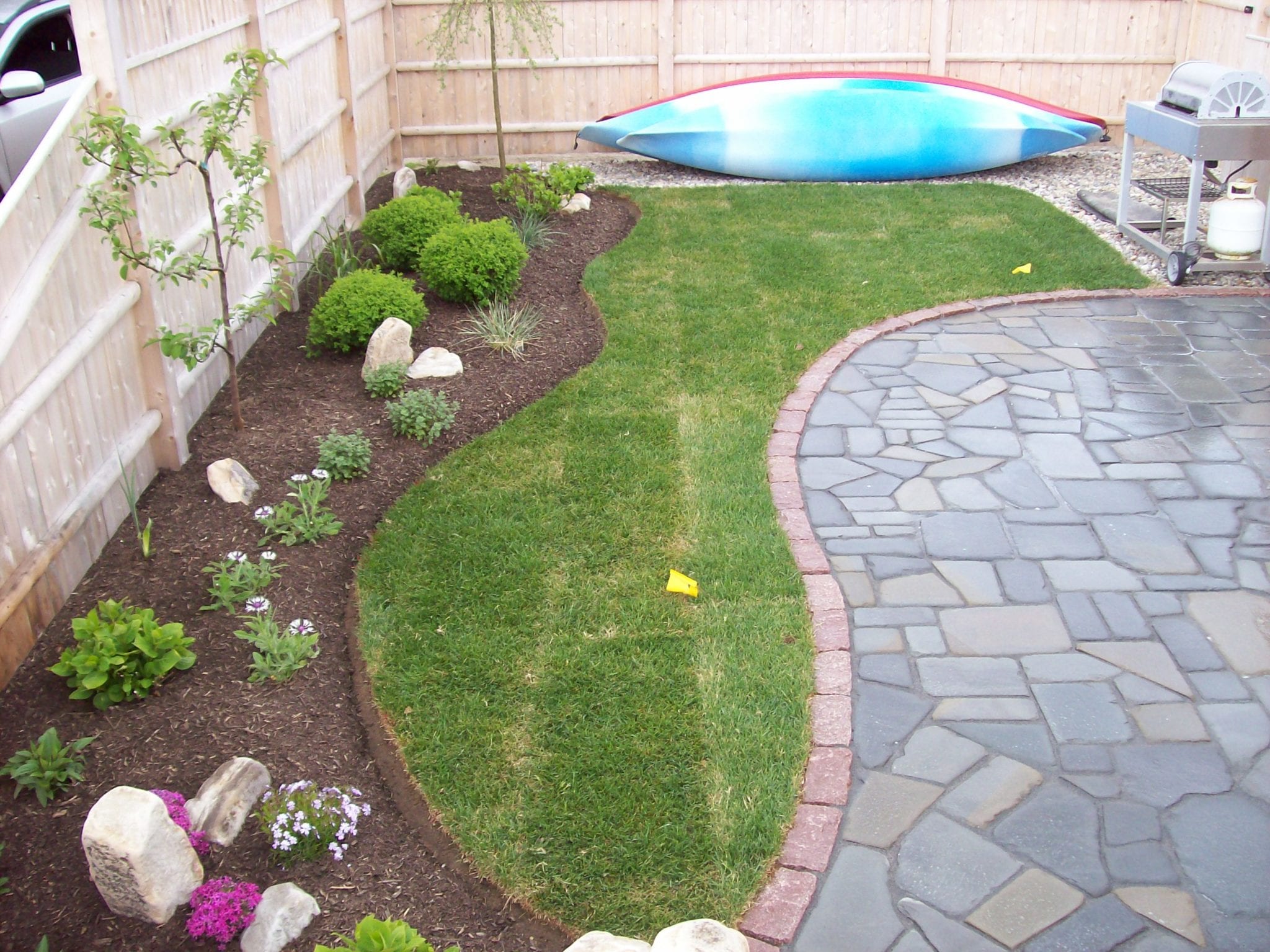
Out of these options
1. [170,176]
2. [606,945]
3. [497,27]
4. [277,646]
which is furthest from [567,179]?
[606,945]

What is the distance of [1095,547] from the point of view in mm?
4785

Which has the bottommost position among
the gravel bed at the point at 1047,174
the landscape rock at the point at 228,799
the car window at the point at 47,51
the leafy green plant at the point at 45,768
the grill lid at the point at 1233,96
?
the landscape rock at the point at 228,799

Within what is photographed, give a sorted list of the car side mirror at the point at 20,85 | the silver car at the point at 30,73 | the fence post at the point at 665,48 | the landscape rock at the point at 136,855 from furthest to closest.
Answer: the fence post at the point at 665,48, the silver car at the point at 30,73, the car side mirror at the point at 20,85, the landscape rock at the point at 136,855

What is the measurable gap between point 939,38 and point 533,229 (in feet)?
17.3

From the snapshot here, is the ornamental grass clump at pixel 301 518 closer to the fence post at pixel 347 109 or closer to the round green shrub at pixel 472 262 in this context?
the round green shrub at pixel 472 262

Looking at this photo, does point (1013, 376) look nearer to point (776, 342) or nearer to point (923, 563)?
point (776, 342)

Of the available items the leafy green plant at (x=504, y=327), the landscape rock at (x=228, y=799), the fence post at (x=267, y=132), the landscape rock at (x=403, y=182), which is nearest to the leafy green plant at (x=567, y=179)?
the landscape rock at (x=403, y=182)

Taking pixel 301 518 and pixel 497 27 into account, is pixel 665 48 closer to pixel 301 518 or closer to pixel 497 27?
pixel 497 27

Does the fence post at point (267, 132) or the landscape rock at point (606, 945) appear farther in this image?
the fence post at point (267, 132)

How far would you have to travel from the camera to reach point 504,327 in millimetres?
6648

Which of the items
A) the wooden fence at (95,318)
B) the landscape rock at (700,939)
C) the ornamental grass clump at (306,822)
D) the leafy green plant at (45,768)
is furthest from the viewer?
the wooden fence at (95,318)

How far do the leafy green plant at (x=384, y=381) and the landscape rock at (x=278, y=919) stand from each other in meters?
3.30

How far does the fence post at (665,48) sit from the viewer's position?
36.0 feet

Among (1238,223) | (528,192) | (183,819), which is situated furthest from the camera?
(528,192)
